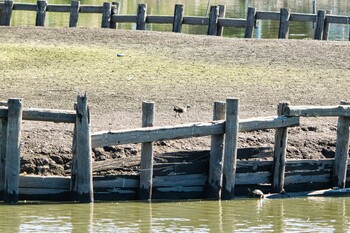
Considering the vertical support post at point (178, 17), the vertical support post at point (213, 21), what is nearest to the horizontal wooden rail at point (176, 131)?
the vertical support post at point (213, 21)

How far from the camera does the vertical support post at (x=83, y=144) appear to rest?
14000 millimetres

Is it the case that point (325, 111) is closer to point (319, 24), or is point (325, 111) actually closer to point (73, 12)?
point (319, 24)

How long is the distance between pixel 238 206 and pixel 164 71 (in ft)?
23.5

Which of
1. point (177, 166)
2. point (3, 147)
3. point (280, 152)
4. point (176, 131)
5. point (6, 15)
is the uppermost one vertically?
point (6, 15)

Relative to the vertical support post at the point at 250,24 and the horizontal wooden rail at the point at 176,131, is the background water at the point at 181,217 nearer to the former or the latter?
the horizontal wooden rail at the point at 176,131

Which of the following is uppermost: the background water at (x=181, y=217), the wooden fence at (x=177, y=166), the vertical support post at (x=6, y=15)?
the vertical support post at (x=6, y=15)

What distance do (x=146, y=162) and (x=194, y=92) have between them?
17.3 ft

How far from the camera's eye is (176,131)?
14.5 metres

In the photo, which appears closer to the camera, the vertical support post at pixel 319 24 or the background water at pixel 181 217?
the background water at pixel 181 217

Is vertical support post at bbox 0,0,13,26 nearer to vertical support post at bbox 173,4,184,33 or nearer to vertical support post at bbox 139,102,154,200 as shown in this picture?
vertical support post at bbox 173,4,184,33

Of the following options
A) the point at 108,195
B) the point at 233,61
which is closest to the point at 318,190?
the point at 108,195

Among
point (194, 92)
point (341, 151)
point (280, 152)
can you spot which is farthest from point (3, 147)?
point (194, 92)

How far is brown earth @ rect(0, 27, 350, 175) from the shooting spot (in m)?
15.4

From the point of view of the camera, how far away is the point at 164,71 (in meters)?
21.5
